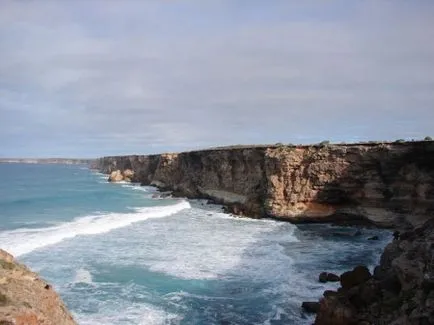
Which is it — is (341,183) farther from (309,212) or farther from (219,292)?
(219,292)

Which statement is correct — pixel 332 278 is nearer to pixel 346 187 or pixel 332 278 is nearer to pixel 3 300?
pixel 3 300

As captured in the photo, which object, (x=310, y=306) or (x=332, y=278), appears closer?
(x=310, y=306)

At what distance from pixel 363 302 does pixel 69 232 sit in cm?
2558

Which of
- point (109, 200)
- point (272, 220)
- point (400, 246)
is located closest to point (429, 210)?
point (272, 220)

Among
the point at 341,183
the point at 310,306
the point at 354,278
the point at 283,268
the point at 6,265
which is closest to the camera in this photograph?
the point at 6,265

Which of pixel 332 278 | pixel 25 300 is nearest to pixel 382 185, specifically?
pixel 332 278

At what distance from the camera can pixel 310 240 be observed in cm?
3212

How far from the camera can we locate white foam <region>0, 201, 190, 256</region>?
30.3m

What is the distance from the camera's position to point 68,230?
3609 cm

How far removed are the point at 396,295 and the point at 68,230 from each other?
91.3ft

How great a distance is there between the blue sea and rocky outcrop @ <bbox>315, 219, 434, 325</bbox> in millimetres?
2061

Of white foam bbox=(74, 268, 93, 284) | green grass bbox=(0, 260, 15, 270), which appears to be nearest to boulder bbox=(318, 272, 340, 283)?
white foam bbox=(74, 268, 93, 284)

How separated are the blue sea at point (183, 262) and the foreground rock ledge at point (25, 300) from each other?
8098 mm

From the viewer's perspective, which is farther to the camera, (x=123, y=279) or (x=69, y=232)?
(x=69, y=232)
